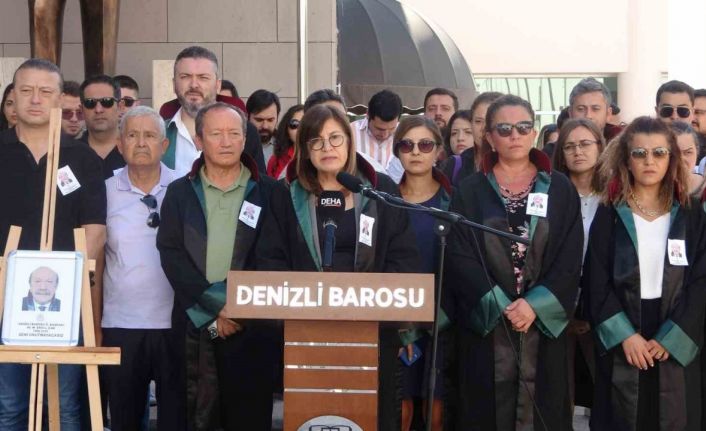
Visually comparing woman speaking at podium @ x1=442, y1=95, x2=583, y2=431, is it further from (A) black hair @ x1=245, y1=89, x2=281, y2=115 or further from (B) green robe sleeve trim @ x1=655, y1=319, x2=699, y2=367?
(A) black hair @ x1=245, y1=89, x2=281, y2=115

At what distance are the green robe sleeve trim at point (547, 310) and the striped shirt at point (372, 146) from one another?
7.52ft

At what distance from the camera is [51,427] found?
5.45 m

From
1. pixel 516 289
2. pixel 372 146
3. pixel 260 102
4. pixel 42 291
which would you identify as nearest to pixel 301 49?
pixel 260 102

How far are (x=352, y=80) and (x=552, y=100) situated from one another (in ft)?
40.9

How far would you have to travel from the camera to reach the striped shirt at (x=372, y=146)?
7965mm

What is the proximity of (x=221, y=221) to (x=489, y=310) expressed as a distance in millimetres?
1335

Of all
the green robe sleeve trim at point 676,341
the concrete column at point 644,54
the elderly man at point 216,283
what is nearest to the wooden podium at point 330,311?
the elderly man at point 216,283

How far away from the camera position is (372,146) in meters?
8.08

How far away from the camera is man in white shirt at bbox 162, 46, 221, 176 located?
6.87m

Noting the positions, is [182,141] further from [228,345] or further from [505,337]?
[505,337]

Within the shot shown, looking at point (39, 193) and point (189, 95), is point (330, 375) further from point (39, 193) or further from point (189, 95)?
point (189, 95)

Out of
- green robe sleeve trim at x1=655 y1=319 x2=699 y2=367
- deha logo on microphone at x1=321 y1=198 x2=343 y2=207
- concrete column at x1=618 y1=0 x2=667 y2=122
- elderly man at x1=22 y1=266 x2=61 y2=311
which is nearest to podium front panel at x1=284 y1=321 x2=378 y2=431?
deha logo on microphone at x1=321 y1=198 x2=343 y2=207

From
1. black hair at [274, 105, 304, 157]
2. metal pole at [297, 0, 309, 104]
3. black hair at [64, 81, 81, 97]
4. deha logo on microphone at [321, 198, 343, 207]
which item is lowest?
deha logo on microphone at [321, 198, 343, 207]

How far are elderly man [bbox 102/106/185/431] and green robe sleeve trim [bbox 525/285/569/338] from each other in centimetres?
174
